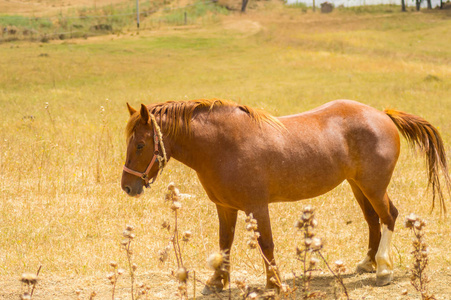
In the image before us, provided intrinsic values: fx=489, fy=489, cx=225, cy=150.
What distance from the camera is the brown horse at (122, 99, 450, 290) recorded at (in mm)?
4113

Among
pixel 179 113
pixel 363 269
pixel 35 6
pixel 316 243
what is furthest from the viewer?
pixel 35 6

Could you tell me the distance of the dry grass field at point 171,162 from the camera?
522cm

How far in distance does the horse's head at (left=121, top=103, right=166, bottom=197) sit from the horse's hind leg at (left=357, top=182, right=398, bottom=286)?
206 cm

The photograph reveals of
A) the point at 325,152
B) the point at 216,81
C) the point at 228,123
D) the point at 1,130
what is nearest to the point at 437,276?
the point at 325,152

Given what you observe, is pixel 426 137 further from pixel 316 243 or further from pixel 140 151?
pixel 316 243

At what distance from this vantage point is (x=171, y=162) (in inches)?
347

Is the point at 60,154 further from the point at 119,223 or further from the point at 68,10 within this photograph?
the point at 68,10

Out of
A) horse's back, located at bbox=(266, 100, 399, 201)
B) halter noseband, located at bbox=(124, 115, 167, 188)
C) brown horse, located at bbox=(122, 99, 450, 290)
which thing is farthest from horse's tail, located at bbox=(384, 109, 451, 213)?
halter noseband, located at bbox=(124, 115, 167, 188)

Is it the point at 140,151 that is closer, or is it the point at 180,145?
the point at 140,151

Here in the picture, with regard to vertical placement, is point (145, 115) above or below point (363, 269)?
above

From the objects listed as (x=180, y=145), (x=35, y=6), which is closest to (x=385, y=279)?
(x=180, y=145)

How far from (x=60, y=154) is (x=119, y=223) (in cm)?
303

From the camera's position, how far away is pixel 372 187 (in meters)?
4.73

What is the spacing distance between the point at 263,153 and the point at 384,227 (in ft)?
5.06
